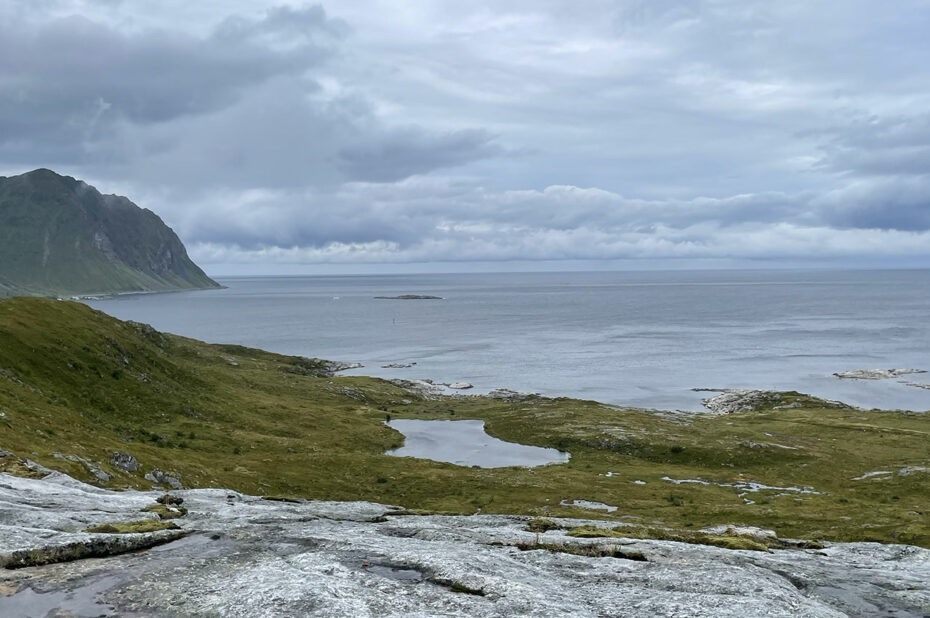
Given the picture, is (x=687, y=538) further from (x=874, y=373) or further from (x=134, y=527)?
(x=874, y=373)

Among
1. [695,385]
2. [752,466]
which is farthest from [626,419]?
[695,385]

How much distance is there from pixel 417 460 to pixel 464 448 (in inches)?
662

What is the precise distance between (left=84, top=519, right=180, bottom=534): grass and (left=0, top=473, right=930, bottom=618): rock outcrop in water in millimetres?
1150

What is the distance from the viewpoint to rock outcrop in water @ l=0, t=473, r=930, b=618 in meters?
21.3

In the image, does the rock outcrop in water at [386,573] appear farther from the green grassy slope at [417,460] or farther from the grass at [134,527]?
the green grassy slope at [417,460]

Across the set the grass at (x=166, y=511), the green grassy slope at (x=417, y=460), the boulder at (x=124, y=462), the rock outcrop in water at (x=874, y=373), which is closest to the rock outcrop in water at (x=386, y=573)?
the grass at (x=166, y=511)

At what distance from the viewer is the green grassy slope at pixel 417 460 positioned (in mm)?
62312

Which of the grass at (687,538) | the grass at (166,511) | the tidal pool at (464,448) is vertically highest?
the grass at (166,511)

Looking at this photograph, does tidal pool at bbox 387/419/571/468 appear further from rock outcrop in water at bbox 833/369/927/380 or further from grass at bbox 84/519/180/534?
rock outcrop in water at bbox 833/369/927/380

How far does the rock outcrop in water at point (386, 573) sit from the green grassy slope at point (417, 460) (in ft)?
67.3

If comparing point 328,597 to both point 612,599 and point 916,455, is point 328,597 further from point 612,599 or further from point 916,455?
point 916,455

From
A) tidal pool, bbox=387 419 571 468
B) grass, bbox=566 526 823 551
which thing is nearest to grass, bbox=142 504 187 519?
grass, bbox=566 526 823 551

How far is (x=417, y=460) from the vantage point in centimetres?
9194

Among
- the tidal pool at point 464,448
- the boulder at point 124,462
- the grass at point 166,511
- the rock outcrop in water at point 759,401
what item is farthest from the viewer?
the rock outcrop in water at point 759,401
